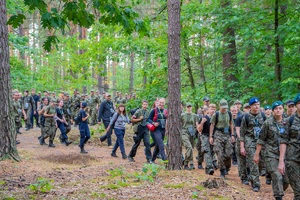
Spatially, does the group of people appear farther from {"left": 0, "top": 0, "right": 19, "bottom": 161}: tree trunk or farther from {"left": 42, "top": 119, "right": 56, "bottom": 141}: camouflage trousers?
{"left": 0, "top": 0, "right": 19, "bottom": 161}: tree trunk

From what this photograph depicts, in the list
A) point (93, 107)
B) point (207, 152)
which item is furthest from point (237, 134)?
point (93, 107)

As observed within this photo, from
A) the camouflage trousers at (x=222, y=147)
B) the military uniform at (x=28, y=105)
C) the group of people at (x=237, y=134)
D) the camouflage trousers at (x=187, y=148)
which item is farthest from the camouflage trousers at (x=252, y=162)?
the military uniform at (x=28, y=105)

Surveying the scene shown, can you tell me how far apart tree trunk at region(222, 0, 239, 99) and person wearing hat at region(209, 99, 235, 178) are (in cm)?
572

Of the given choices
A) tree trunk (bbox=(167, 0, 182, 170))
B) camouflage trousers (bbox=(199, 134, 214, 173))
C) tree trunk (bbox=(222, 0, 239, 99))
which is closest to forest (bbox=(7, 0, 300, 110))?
tree trunk (bbox=(222, 0, 239, 99))

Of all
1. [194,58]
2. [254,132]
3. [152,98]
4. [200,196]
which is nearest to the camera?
[200,196]

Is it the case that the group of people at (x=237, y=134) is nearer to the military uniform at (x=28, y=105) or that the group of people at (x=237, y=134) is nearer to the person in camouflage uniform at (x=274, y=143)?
the person in camouflage uniform at (x=274, y=143)

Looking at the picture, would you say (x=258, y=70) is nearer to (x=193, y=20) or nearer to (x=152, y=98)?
(x=193, y=20)

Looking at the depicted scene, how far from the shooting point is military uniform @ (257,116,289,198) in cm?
663

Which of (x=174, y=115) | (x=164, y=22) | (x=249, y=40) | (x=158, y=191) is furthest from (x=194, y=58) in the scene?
(x=158, y=191)

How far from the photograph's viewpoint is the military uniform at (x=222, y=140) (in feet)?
30.6

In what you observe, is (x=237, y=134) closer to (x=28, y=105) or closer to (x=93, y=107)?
(x=28, y=105)

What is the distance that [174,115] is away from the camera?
30.1ft

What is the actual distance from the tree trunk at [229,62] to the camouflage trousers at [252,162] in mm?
6913

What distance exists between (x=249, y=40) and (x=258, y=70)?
173 centimetres
